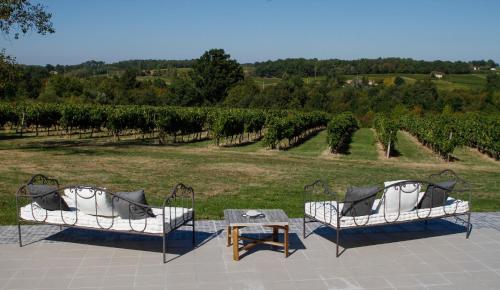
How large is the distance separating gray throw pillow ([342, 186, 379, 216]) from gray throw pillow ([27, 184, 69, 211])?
326 centimetres

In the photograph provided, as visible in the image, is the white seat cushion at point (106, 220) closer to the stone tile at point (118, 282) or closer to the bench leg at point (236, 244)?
the stone tile at point (118, 282)

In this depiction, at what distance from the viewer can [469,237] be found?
6176mm

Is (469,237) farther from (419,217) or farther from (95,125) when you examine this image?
(95,125)

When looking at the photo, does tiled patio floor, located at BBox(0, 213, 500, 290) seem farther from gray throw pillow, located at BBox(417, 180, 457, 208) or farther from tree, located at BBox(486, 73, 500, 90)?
tree, located at BBox(486, 73, 500, 90)

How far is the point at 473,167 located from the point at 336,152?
576 centimetres

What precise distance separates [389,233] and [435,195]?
84 cm

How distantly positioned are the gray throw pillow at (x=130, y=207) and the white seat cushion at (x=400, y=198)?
278 centimetres

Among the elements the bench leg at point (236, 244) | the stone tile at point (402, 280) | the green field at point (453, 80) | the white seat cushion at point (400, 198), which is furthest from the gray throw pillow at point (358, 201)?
the green field at point (453, 80)

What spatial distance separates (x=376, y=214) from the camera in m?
5.47

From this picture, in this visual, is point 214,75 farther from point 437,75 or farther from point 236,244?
point 236,244

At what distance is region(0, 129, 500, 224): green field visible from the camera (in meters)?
9.45

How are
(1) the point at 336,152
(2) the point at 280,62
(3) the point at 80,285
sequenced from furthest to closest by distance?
(2) the point at 280,62 < (1) the point at 336,152 < (3) the point at 80,285

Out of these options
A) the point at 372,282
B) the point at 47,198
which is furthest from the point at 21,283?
the point at 372,282

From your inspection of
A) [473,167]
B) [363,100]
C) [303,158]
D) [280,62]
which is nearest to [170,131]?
[303,158]
